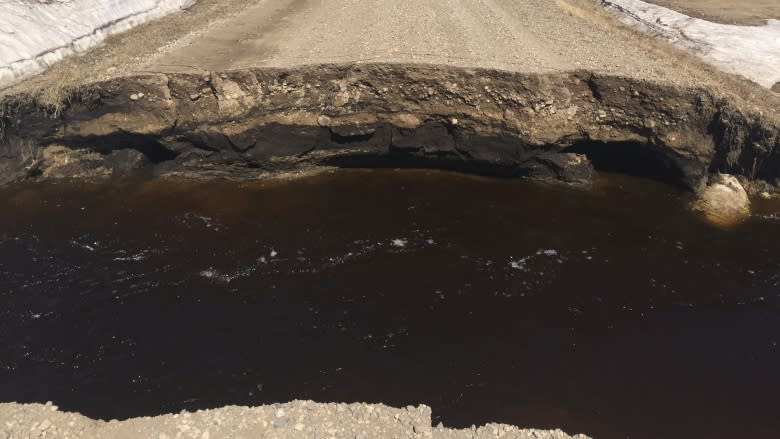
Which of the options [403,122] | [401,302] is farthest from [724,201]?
[401,302]

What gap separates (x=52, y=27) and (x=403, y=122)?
15.1m

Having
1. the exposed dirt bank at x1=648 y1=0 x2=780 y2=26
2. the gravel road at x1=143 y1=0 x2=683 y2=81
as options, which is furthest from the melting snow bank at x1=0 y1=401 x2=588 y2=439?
the exposed dirt bank at x1=648 y1=0 x2=780 y2=26

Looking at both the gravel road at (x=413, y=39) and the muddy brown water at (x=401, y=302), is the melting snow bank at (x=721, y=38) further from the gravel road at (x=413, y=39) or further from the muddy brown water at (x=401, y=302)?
the muddy brown water at (x=401, y=302)

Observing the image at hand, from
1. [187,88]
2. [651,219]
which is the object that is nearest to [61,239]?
[187,88]

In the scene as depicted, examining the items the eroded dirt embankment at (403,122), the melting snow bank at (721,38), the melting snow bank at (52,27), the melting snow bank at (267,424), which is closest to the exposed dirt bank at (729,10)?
the melting snow bank at (721,38)

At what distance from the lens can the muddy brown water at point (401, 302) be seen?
35.3 ft

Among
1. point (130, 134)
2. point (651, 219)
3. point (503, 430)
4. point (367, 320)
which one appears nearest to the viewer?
point (503, 430)

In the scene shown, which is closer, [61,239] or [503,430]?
[503,430]

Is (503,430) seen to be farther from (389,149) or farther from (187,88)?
(187,88)

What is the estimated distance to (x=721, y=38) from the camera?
22.6m

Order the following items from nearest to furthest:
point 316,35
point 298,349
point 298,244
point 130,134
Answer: point 298,349 → point 298,244 → point 130,134 → point 316,35

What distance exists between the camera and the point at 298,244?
1493 cm

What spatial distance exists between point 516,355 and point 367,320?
3553 mm

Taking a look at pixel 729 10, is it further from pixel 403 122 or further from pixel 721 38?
pixel 403 122
